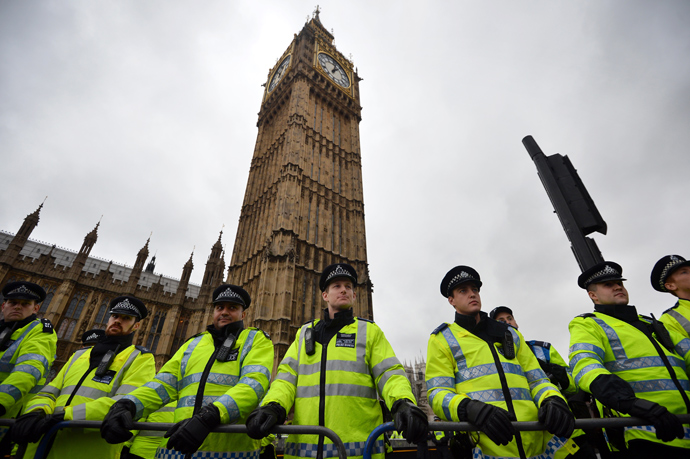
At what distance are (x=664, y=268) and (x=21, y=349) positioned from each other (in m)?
6.54

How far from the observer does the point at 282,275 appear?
20.2 metres

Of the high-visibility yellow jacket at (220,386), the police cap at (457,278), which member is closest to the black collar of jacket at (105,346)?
the high-visibility yellow jacket at (220,386)

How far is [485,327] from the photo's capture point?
247cm

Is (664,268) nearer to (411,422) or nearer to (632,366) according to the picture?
(632,366)

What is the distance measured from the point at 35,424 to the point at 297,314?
58.8 feet

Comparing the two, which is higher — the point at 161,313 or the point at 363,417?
the point at 161,313

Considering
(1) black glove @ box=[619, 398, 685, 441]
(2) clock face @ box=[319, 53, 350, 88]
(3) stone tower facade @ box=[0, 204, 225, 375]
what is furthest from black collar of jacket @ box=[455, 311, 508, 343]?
(2) clock face @ box=[319, 53, 350, 88]

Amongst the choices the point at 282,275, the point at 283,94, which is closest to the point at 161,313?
the point at 282,275

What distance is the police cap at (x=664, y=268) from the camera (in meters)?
2.79

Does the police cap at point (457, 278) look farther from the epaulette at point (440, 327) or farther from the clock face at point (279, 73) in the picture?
the clock face at point (279, 73)

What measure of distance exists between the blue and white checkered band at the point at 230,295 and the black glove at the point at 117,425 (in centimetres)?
107

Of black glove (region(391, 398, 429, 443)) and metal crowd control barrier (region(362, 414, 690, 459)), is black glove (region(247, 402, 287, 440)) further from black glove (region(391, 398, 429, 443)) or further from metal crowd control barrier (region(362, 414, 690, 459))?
black glove (region(391, 398, 429, 443))

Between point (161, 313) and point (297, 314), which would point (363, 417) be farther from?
point (161, 313)

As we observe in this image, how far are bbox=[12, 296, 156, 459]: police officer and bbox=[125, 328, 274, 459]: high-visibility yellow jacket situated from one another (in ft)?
1.63
